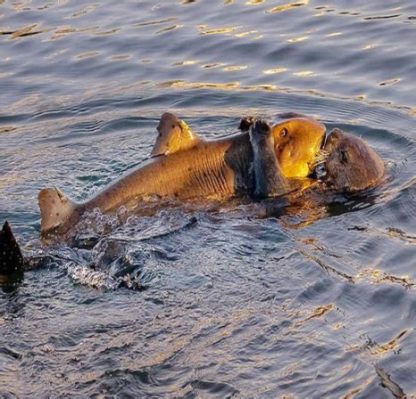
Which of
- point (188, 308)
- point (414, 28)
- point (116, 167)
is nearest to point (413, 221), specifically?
point (188, 308)

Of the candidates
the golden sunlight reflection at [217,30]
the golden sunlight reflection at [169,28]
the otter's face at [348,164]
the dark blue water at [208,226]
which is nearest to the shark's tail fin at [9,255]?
the dark blue water at [208,226]

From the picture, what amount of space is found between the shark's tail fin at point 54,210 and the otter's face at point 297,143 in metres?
1.62

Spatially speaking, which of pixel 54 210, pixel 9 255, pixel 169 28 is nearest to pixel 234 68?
pixel 169 28

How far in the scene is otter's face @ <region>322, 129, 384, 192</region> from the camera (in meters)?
8.76

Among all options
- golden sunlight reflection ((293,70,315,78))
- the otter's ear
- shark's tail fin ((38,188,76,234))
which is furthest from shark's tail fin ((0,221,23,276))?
golden sunlight reflection ((293,70,315,78))

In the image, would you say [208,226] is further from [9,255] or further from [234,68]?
[234,68]

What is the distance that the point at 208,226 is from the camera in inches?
324

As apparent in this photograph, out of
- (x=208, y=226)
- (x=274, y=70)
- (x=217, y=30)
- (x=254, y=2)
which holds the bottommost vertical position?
(x=208, y=226)

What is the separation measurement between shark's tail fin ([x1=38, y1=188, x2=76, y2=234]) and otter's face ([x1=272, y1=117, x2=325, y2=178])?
1.62 meters

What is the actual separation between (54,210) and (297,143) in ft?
6.15

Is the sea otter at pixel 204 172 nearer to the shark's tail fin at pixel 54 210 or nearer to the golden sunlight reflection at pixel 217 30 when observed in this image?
the shark's tail fin at pixel 54 210

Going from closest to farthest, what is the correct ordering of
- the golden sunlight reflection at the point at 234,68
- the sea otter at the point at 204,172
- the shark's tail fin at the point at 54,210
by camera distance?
the shark's tail fin at the point at 54,210, the sea otter at the point at 204,172, the golden sunlight reflection at the point at 234,68

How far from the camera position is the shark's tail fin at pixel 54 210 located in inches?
315

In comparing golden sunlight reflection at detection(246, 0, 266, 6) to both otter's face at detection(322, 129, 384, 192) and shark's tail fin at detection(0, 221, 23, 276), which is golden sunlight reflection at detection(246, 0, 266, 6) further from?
shark's tail fin at detection(0, 221, 23, 276)
